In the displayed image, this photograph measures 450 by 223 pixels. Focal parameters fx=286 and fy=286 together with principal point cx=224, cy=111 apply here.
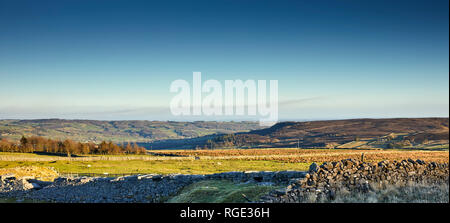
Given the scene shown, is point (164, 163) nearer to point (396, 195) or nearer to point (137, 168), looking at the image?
point (137, 168)

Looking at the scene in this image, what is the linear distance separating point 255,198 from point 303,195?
2.38 meters

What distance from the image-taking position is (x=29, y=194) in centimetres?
2477

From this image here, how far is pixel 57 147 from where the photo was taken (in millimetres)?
73938

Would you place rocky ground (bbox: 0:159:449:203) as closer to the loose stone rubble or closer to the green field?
the loose stone rubble

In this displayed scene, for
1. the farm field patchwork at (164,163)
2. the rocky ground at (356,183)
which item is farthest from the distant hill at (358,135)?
the rocky ground at (356,183)

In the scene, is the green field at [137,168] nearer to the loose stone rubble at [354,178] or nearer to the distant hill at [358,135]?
the loose stone rubble at [354,178]

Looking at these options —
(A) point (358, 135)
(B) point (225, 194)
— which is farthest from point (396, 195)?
(A) point (358, 135)

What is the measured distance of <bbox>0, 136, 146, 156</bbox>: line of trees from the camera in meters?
57.3

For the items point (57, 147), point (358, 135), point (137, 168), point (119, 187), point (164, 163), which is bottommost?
point (164, 163)

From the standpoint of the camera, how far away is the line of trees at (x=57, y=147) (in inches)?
2255
